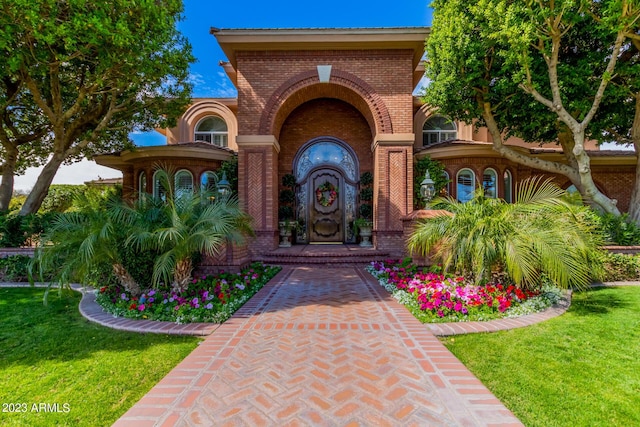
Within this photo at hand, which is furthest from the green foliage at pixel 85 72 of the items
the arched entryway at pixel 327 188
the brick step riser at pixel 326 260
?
the brick step riser at pixel 326 260

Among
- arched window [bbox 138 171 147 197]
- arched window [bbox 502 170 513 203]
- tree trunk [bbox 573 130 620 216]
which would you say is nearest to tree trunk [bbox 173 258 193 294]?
arched window [bbox 138 171 147 197]

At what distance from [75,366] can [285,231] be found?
25.4ft

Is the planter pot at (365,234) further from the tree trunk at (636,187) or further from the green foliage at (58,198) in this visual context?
the green foliage at (58,198)

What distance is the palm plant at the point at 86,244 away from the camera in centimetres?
448

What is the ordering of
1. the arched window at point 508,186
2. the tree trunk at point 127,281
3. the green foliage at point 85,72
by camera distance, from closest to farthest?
the tree trunk at point 127,281 → the green foliage at point 85,72 → the arched window at point 508,186

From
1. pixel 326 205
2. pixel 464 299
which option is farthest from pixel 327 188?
pixel 464 299

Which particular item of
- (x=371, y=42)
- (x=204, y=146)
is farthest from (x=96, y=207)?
(x=371, y=42)

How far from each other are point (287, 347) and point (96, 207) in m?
4.22

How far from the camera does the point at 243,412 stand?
231cm

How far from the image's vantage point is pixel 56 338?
12.3 ft

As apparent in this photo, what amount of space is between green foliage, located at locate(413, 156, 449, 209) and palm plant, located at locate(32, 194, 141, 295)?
8.79m

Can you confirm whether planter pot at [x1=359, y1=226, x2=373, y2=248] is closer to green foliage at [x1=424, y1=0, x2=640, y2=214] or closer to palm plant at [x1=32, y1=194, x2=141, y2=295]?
green foliage at [x1=424, y1=0, x2=640, y2=214]

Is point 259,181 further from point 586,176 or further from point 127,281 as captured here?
point 586,176

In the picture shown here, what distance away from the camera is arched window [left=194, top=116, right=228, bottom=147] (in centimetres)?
1381
